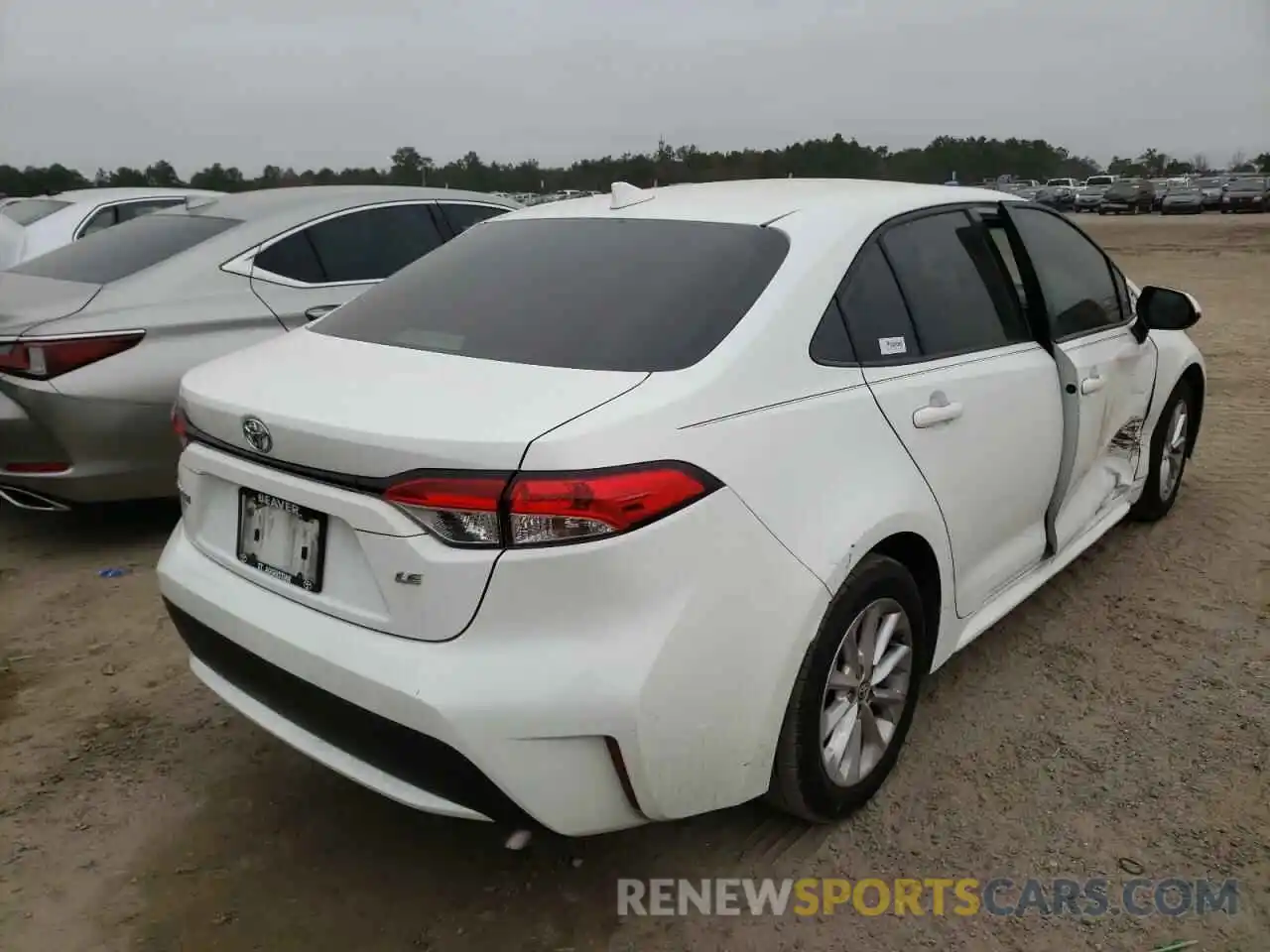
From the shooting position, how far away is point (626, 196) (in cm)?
303

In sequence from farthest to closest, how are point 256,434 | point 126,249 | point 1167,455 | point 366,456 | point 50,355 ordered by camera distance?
point 126,249 < point 1167,455 < point 50,355 < point 256,434 < point 366,456

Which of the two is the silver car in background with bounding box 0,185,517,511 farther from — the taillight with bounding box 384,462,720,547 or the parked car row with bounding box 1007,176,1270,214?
the parked car row with bounding box 1007,176,1270,214

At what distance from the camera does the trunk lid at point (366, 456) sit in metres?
1.90

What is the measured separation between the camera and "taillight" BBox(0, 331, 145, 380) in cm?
398

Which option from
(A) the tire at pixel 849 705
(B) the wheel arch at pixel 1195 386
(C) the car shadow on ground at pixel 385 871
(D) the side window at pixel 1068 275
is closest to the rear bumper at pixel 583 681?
(A) the tire at pixel 849 705

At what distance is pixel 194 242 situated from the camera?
4.80 meters

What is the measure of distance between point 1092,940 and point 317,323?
252 cm

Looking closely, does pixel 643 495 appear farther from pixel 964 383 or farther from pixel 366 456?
pixel 964 383

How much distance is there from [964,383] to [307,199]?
3.61m

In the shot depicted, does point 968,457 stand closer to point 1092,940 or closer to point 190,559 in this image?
point 1092,940

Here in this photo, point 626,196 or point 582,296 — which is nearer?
point 582,296

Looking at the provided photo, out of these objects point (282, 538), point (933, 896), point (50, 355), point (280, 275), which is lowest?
point (933, 896)

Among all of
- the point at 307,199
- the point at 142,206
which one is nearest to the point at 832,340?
the point at 307,199

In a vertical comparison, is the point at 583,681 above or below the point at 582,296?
below
